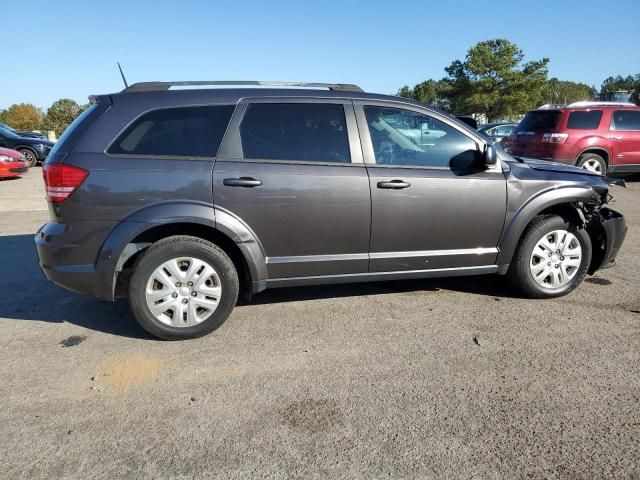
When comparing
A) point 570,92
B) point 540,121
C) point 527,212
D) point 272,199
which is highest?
point 570,92

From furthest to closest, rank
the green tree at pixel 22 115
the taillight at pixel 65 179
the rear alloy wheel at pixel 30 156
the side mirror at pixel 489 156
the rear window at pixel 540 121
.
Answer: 1. the green tree at pixel 22 115
2. the rear alloy wheel at pixel 30 156
3. the rear window at pixel 540 121
4. the side mirror at pixel 489 156
5. the taillight at pixel 65 179

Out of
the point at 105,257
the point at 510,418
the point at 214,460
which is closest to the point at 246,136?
the point at 105,257

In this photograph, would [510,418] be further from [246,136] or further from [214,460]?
[246,136]

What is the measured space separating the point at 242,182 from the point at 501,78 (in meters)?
52.6

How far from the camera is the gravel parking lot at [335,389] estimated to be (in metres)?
2.34

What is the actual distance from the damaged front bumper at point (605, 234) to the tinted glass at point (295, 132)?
2423 mm

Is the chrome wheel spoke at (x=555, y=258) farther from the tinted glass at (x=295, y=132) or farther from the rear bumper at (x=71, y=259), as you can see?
the rear bumper at (x=71, y=259)

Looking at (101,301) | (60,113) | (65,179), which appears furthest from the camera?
(60,113)

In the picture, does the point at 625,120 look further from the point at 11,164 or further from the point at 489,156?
the point at 11,164

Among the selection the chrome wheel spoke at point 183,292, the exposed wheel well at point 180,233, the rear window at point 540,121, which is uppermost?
the rear window at point 540,121

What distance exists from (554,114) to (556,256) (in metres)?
7.58

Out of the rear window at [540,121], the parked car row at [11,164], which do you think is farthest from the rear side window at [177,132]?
the parked car row at [11,164]

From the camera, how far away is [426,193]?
385 cm

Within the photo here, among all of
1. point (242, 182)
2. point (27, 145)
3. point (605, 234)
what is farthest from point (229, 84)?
point (27, 145)
